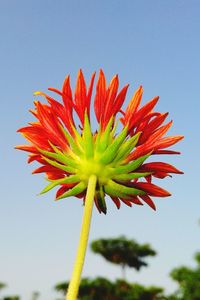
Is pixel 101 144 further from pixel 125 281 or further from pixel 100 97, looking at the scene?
pixel 125 281

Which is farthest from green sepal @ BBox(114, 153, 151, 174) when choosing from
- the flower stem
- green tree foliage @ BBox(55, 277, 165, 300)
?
green tree foliage @ BBox(55, 277, 165, 300)

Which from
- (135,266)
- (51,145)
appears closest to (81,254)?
(51,145)

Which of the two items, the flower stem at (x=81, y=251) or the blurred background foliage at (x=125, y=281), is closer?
the flower stem at (x=81, y=251)

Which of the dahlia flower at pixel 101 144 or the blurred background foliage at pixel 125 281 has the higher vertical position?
the blurred background foliage at pixel 125 281

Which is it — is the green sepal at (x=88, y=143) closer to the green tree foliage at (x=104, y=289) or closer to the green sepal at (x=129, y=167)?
the green sepal at (x=129, y=167)

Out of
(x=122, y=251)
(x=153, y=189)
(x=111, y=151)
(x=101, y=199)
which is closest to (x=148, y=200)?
(x=153, y=189)

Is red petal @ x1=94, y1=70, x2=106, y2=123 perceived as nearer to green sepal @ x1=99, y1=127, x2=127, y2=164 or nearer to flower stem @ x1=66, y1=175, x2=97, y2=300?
green sepal @ x1=99, y1=127, x2=127, y2=164

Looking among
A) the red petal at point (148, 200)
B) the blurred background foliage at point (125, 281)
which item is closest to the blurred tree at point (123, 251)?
the blurred background foliage at point (125, 281)

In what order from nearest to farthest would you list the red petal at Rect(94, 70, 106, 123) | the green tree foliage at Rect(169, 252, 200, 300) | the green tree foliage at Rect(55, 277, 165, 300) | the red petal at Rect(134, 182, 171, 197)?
the red petal at Rect(134, 182, 171, 197), the red petal at Rect(94, 70, 106, 123), the green tree foliage at Rect(169, 252, 200, 300), the green tree foliage at Rect(55, 277, 165, 300)
